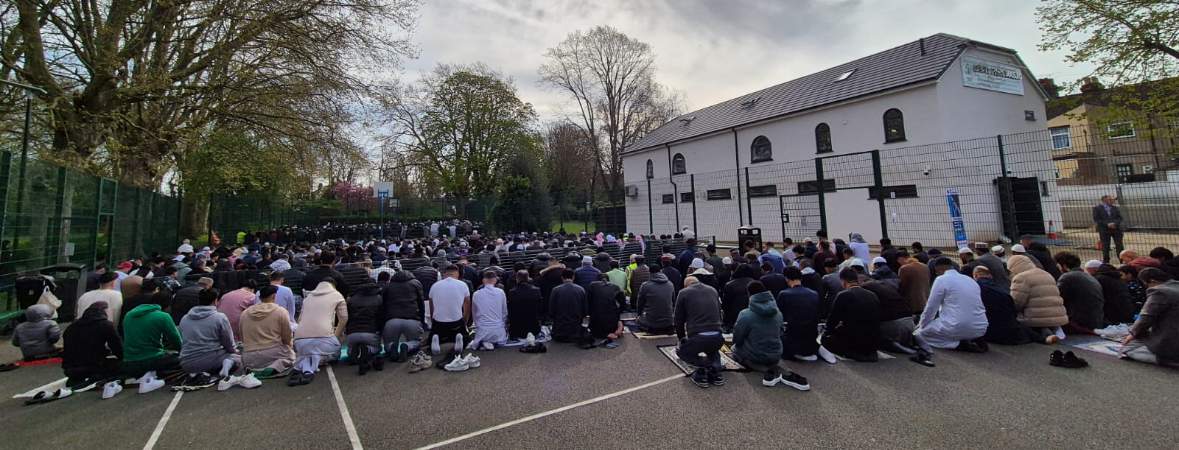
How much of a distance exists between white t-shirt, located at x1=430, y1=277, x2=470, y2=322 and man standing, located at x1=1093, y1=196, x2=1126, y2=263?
13.4 meters

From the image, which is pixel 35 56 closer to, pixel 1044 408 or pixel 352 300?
pixel 352 300

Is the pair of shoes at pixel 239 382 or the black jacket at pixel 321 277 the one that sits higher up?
the black jacket at pixel 321 277

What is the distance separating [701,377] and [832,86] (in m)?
21.3

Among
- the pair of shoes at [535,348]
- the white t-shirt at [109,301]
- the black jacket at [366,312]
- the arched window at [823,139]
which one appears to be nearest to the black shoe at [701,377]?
the pair of shoes at [535,348]

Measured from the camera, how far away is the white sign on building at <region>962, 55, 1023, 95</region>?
17547 millimetres

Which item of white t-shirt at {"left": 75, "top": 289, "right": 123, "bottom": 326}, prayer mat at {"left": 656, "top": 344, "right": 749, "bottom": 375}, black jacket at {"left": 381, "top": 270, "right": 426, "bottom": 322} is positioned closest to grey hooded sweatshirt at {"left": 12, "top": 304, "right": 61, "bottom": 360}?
white t-shirt at {"left": 75, "top": 289, "right": 123, "bottom": 326}

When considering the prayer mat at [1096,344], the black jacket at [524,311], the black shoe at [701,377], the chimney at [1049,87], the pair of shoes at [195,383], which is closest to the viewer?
the black shoe at [701,377]

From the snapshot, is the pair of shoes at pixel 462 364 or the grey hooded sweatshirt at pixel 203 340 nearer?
the grey hooded sweatshirt at pixel 203 340

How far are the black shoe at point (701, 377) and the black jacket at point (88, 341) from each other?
21.5ft

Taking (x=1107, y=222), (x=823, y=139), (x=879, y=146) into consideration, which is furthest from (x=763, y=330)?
(x=823, y=139)

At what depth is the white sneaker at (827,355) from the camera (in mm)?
5449

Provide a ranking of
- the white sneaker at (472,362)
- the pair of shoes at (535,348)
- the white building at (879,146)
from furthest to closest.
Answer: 1. the white building at (879,146)
2. the pair of shoes at (535,348)
3. the white sneaker at (472,362)

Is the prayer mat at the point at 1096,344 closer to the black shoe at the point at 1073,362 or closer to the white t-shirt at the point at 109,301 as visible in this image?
the black shoe at the point at 1073,362

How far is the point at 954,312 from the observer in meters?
5.73
